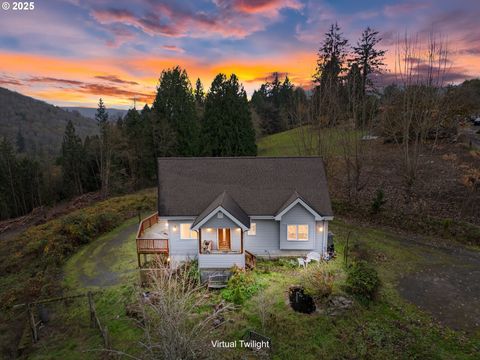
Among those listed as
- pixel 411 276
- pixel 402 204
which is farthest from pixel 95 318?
pixel 402 204

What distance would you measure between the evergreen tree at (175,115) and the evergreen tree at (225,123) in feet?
11.1

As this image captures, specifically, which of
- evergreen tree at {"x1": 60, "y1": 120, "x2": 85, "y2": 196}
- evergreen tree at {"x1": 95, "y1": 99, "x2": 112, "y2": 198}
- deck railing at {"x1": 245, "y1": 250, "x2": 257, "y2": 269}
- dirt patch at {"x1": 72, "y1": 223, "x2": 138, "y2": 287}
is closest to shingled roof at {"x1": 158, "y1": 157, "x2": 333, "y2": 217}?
deck railing at {"x1": 245, "y1": 250, "x2": 257, "y2": 269}

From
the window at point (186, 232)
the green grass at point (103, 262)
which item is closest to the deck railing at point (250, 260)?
the window at point (186, 232)

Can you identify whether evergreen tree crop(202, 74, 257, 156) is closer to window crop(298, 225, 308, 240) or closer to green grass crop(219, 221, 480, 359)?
window crop(298, 225, 308, 240)

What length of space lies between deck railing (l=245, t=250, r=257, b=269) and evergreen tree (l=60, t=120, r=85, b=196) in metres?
49.1

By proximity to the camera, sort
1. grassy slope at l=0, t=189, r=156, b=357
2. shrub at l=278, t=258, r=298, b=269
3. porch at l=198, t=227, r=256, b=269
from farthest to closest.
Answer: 1. shrub at l=278, t=258, r=298, b=269
2. porch at l=198, t=227, r=256, b=269
3. grassy slope at l=0, t=189, r=156, b=357

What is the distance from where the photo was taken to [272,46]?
33.2 meters

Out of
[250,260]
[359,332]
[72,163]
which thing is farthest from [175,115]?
[359,332]

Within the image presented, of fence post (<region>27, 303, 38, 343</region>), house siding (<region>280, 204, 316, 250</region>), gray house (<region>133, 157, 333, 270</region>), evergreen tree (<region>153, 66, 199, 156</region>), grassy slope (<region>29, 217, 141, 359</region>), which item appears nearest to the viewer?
grassy slope (<region>29, 217, 141, 359</region>)

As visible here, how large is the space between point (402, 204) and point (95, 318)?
1073 inches

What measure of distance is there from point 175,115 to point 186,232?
1171 inches

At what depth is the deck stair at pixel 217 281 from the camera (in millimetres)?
18336

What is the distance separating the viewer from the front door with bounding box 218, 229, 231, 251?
2058 centimetres

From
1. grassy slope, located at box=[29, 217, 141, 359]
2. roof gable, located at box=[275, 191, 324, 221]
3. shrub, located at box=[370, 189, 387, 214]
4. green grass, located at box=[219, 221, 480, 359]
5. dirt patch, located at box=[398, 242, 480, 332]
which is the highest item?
roof gable, located at box=[275, 191, 324, 221]
